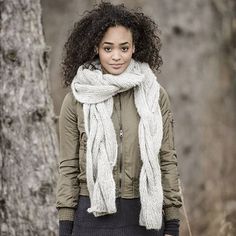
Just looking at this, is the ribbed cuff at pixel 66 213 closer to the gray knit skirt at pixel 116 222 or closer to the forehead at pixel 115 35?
the gray knit skirt at pixel 116 222

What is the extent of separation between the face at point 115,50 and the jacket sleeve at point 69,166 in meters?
0.21

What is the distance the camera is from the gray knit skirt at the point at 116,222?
4.57 m

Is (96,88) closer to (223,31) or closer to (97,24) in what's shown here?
(97,24)

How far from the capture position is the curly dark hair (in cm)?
468

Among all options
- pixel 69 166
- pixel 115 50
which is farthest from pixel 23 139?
pixel 115 50

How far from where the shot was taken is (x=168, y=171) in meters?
A: 4.64

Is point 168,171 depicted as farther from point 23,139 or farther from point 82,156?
point 23,139

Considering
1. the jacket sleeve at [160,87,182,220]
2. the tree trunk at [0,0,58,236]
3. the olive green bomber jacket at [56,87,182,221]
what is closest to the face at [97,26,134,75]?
the olive green bomber jacket at [56,87,182,221]

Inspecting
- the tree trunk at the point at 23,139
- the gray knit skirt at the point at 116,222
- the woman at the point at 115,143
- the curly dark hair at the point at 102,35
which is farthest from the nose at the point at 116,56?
the tree trunk at the point at 23,139

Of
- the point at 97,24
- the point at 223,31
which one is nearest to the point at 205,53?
the point at 223,31

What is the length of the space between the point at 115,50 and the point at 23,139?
1538 millimetres

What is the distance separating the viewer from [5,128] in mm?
6023

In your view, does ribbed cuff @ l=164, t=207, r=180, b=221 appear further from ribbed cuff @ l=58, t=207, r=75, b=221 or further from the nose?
the nose

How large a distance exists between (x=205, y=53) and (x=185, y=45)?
1.19 feet
